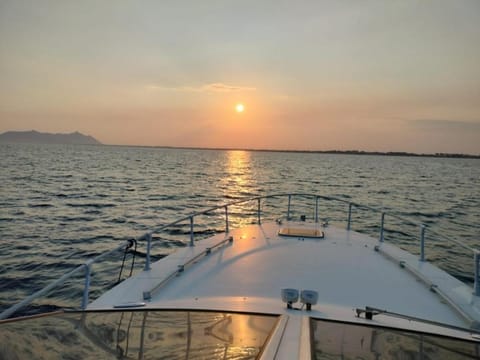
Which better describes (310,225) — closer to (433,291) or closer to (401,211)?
(433,291)

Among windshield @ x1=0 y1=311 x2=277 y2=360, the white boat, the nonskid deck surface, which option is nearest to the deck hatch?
the white boat

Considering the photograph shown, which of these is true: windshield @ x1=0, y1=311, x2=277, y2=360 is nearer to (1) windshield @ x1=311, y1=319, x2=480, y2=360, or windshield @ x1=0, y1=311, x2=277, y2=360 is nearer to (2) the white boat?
(2) the white boat

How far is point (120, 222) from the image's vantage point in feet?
54.5

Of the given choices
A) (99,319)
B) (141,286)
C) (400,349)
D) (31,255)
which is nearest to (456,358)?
(400,349)

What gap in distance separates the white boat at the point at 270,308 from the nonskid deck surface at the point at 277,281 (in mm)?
20

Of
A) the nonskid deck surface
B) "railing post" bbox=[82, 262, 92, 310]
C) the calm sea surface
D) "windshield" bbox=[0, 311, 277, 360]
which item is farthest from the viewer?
the calm sea surface

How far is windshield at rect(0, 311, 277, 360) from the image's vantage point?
2.14 m

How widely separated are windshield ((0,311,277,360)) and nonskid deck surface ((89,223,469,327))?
787mm

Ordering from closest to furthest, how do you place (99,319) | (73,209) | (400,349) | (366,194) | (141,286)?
(400,349) < (99,319) < (141,286) < (73,209) < (366,194)

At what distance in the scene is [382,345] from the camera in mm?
2377

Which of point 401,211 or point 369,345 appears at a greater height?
point 369,345

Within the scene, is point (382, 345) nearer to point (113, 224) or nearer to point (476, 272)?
point (476, 272)

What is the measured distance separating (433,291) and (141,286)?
4.26 meters

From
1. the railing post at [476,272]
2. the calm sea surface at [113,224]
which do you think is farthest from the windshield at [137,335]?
the calm sea surface at [113,224]
